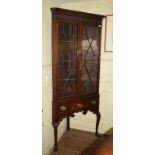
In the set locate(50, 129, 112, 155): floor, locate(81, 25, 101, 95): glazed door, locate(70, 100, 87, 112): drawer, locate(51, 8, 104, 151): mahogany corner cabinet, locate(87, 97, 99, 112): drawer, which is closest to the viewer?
locate(51, 8, 104, 151): mahogany corner cabinet

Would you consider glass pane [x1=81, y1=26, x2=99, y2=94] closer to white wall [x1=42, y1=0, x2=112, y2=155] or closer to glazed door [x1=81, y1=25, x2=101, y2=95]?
glazed door [x1=81, y1=25, x2=101, y2=95]

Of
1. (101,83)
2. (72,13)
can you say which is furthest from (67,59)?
(101,83)

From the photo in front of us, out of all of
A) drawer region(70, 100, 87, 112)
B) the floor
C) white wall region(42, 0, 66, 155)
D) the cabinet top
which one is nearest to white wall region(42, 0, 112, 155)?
white wall region(42, 0, 66, 155)

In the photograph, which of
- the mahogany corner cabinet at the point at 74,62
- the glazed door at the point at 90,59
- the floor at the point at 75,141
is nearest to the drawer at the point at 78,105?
the mahogany corner cabinet at the point at 74,62

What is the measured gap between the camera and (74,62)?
140 inches

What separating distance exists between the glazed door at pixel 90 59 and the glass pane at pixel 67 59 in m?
0.16

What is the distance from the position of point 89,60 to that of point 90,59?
25 mm

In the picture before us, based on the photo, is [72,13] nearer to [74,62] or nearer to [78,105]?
[74,62]

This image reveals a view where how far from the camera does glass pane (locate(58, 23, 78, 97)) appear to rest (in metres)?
3.35

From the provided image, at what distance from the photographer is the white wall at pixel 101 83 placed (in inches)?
134

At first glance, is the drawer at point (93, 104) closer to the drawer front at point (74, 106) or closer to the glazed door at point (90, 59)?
the drawer front at point (74, 106)

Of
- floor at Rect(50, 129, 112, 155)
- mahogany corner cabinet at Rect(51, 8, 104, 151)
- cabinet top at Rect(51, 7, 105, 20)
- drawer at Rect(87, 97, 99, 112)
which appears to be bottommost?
floor at Rect(50, 129, 112, 155)
